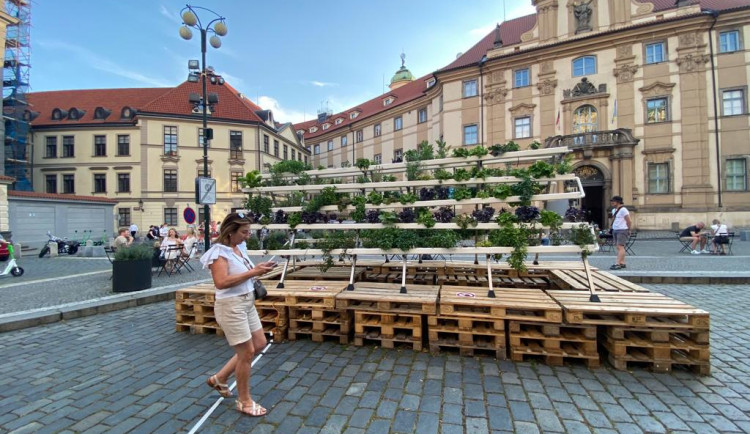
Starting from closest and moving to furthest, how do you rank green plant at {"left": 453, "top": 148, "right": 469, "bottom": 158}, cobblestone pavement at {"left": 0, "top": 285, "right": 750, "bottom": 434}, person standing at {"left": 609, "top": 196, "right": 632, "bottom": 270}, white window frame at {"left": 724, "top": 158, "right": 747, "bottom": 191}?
1. cobblestone pavement at {"left": 0, "top": 285, "right": 750, "bottom": 434}
2. green plant at {"left": 453, "top": 148, "right": 469, "bottom": 158}
3. person standing at {"left": 609, "top": 196, "right": 632, "bottom": 270}
4. white window frame at {"left": 724, "top": 158, "right": 747, "bottom": 191}

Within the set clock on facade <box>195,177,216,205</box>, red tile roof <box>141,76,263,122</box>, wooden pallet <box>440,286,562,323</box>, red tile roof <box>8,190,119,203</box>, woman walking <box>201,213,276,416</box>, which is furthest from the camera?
red tile roof <box>141,76,263,122</box>

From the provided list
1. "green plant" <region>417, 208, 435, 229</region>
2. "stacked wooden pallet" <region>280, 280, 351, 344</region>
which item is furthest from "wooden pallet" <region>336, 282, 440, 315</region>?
"green plant" <region>417, 208, 435, 229</region>

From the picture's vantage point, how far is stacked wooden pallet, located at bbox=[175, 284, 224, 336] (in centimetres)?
492

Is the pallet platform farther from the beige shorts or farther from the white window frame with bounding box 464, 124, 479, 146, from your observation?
the white window frame with bounding box 464, 124, 479, 146

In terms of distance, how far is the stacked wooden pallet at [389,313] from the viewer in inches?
163

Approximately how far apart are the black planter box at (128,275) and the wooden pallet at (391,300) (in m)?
5.59

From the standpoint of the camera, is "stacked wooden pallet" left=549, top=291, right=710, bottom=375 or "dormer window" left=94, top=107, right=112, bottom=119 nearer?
"stacked wooden pallet" left=549, top=291, right=710, bottom=375

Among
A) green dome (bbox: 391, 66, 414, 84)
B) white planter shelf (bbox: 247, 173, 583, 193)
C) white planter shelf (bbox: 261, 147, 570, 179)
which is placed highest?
green dome (bbox: 391, 66, 414, 84)

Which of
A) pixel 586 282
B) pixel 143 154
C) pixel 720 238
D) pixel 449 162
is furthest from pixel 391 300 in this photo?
pixel 143 154

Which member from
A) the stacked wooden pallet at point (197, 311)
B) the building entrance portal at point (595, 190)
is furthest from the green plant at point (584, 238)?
the building entrance portal at point (595, 190)

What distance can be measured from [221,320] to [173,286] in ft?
20.7

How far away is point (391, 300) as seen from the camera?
167 inches

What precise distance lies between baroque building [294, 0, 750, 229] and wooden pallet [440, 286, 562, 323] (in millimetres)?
17603

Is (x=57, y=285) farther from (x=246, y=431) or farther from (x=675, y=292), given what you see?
(x=675, y=292)
